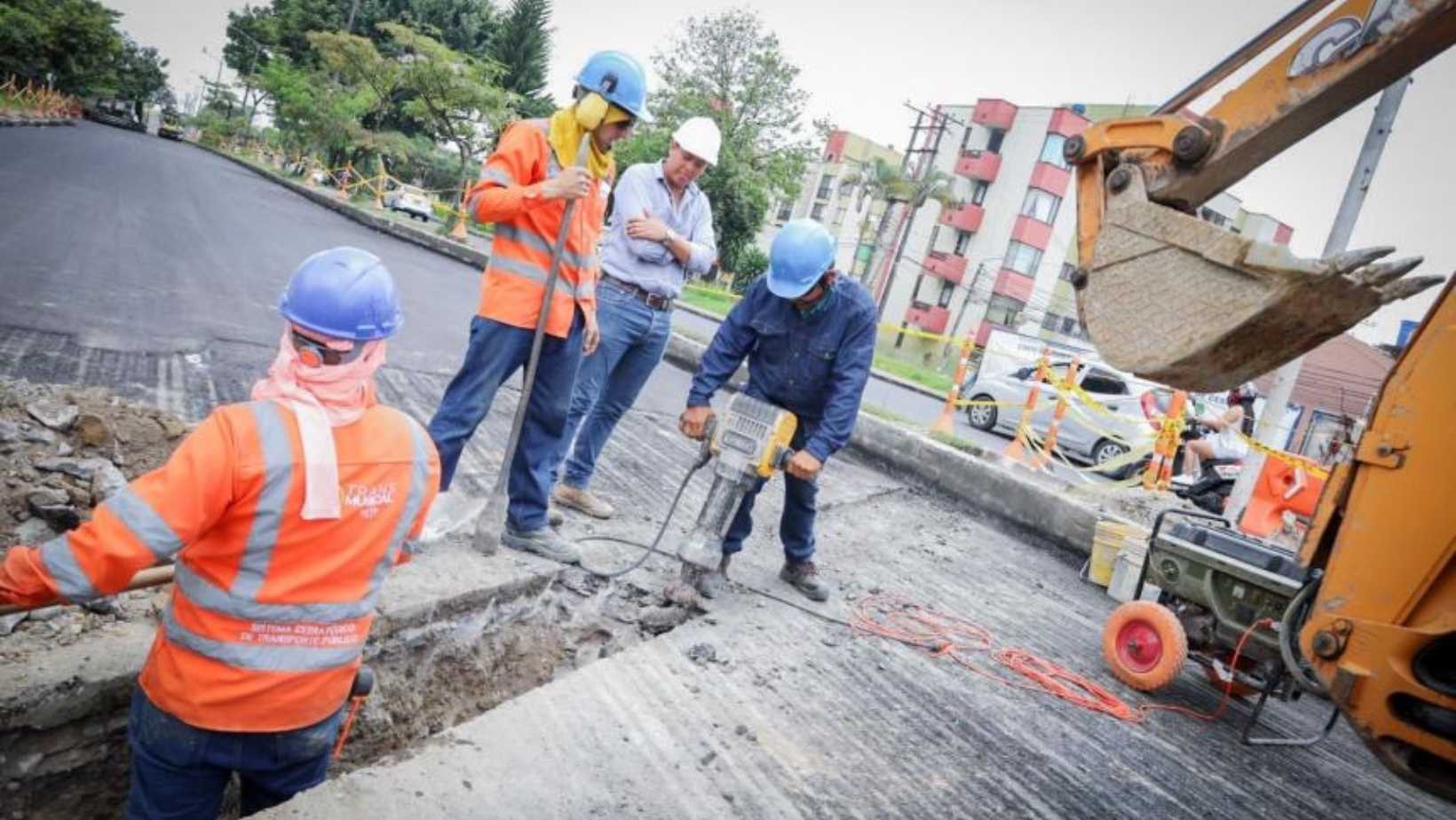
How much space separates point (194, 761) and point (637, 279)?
2.73 metres

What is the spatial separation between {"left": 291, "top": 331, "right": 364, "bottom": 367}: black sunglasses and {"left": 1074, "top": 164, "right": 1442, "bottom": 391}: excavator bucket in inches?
85.1

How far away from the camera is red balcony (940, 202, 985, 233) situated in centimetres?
4139

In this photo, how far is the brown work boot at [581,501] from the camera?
160 inches

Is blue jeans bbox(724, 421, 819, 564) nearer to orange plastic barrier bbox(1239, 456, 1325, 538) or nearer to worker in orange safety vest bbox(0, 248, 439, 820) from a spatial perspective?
worker in orange safety vest bbox(0, 248, 439, 820)

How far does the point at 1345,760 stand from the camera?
376 cm

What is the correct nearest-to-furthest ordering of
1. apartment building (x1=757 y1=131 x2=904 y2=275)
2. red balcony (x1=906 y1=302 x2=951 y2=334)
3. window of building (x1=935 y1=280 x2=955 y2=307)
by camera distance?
red balcony (x1=906 y1=302 x2=951 y2=334) < window of building (x1=935 y1=280 x2=955 y2=307) < apartment building (x1=757 y1=131 x2=904 y2=275)

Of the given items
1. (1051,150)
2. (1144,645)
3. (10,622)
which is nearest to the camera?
(10,622)

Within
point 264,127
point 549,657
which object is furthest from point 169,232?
point 264,127

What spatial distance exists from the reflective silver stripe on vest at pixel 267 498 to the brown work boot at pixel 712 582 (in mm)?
2181

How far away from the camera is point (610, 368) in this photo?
12.7ft

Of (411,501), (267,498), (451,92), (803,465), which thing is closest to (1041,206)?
(451,92)

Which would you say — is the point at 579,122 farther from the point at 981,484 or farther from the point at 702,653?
the point at 981,484

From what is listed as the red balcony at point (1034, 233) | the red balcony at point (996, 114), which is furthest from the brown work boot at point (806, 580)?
the red balcony at point (996, 114)

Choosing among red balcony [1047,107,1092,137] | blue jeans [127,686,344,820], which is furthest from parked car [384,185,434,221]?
red balcony [1047,107,1092,137]
